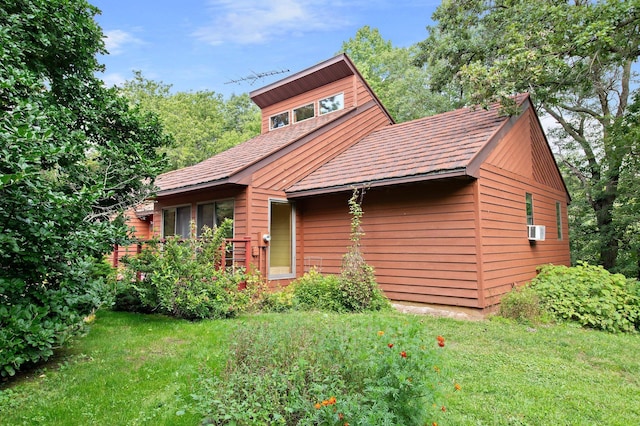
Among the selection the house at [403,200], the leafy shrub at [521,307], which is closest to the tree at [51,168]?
the house at [403,200]

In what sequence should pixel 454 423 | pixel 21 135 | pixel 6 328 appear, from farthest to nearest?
pixel 6 328 < pixel 21 135 < pixel 454 423

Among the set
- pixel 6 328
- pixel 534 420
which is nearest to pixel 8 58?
pixel 6 328

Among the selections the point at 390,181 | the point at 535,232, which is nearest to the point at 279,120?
the point at 390,181

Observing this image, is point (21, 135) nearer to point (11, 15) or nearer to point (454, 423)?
point (11, 15)

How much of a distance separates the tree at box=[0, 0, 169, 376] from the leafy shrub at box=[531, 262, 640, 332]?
743 cm

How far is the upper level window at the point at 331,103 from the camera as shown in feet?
37.6

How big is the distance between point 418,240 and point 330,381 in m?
5.21

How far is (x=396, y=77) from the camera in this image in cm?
2370

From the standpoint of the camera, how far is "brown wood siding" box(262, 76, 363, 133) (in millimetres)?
11281

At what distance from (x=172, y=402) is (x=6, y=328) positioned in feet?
5.57

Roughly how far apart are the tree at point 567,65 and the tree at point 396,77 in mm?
3070

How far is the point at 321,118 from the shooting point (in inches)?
452

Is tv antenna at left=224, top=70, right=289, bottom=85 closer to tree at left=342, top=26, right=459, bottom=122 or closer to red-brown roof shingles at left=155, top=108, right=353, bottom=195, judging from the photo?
red-brown roof shingles at left=155, top=108, right=353, bottom=195

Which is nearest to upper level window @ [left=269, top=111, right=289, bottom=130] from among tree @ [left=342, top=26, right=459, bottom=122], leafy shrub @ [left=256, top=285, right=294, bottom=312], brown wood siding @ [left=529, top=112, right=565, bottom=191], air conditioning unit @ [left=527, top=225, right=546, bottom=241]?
leafy shrub @ [left=256, top=285, right=294, bottom=312]
